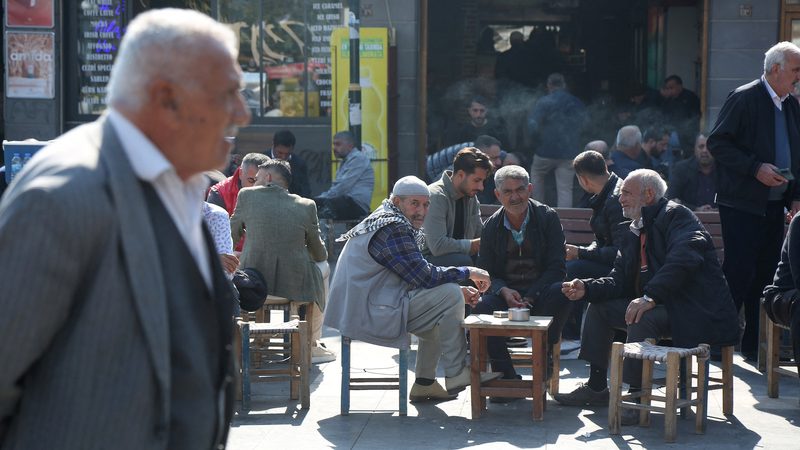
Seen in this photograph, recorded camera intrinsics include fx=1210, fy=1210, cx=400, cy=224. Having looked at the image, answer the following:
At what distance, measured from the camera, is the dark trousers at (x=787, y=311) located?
21.6 ft

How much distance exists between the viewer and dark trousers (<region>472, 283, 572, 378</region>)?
7266 mm

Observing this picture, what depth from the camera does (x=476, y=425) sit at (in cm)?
659

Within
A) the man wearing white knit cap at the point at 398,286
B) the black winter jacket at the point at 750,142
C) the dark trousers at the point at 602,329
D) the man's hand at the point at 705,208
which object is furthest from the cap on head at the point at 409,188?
the man's hand at the point at 705,208

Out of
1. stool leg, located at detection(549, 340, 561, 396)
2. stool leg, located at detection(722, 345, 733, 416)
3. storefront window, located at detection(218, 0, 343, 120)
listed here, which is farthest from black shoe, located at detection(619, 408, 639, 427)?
storefront window, located at detection(218, 0, 343, 120)

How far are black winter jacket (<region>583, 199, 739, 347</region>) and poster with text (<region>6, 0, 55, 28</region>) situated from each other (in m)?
9.78

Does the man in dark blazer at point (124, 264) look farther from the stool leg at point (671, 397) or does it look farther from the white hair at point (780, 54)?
the white hair at point (780, 54)

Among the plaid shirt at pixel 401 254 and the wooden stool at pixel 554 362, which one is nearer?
the plaid shirt at pixel 401 254

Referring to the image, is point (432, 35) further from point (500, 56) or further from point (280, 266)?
point (280, 266)

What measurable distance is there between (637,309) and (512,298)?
35.1 inches

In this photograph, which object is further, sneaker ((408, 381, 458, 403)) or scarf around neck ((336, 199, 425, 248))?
sneaker ((408, 381, 458, 403))

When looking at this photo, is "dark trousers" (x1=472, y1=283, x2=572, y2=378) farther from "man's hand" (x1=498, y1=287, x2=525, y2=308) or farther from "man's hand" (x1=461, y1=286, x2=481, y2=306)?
"man's hand" (x1=461, y1=286, x2=481, y2=306)

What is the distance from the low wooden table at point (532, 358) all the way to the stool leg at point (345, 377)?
695 millimetres

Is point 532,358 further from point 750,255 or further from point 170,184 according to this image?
point 170,184

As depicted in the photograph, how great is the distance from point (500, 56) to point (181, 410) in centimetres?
1484
